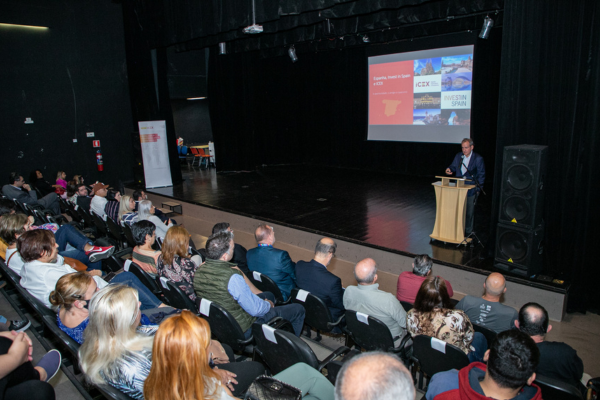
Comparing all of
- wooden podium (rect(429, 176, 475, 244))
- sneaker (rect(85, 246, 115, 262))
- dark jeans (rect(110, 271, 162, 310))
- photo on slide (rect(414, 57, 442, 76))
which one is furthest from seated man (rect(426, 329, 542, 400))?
photo on slide (rect(414, 57, 442, 76))

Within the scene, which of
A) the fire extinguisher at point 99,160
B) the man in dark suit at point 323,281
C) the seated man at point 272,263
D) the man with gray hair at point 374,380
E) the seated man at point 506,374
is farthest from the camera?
the fire extinguisher at point 99,160

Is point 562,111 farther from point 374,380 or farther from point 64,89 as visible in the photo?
point 64,89

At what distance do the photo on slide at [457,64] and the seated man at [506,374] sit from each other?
8.71m

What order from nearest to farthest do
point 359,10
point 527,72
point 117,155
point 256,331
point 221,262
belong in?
point 256,331 → point 221,262 → point 527,72 → point 359,10 → point 117,155

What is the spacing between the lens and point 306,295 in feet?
10.1

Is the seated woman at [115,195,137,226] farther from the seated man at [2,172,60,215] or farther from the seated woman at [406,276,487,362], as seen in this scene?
the seated woman at [406,276,487,362]

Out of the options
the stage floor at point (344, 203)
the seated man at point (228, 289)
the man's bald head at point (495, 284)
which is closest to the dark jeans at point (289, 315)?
the seated man at point (228, 289)

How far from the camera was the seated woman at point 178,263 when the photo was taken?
330 cm

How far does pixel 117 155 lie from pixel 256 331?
11.4m

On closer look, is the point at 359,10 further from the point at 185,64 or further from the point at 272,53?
the point at 185,64

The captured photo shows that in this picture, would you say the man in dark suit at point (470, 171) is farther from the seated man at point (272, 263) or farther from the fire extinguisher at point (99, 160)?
the fire extinguisher at point (99, 160)

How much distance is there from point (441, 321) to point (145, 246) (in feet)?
8.84

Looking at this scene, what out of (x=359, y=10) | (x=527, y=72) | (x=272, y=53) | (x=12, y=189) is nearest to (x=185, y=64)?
(x=272, y=53)

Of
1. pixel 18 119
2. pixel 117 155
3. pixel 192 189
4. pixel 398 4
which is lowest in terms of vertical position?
pixel 192 189
